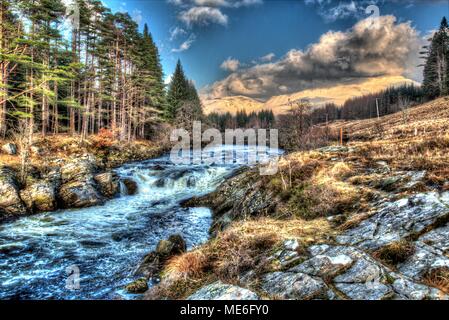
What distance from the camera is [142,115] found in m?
41.9

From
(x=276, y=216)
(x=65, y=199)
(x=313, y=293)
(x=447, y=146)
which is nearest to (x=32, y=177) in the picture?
(x=65, y=199)

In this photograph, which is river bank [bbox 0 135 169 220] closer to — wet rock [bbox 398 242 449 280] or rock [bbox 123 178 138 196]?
rock [bbox 123 178 138 196]

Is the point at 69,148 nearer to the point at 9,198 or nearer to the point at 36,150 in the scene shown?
the point at 36,150

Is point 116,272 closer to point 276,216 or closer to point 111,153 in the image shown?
point 276,216

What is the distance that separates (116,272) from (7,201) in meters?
10.1

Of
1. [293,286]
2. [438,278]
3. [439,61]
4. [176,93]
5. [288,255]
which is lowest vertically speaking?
[293,286]

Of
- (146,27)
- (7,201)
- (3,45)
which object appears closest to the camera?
(7,201)

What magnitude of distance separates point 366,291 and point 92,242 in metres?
10.5

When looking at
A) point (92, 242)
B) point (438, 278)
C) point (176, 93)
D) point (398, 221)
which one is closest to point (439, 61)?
point (176, 93)

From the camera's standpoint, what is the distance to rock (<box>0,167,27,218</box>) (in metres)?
13.6

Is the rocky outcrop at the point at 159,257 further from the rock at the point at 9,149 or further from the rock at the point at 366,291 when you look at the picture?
the rock at the point at 9,149

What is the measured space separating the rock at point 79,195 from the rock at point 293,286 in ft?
47.8

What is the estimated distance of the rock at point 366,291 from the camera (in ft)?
13.3

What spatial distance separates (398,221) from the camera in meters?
6.27
